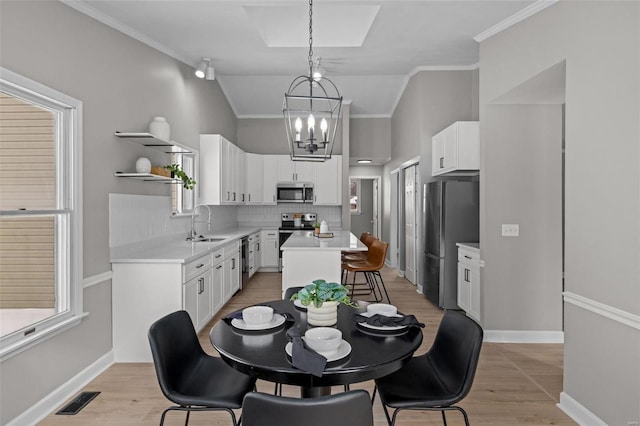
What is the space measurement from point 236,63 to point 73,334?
3.83 metres

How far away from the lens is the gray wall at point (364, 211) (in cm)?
1038

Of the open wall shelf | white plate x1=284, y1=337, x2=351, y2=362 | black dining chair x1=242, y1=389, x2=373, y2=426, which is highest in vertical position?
the open wall shelf

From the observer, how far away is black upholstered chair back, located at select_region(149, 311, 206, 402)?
1718mm

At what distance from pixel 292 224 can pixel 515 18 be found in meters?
5.11

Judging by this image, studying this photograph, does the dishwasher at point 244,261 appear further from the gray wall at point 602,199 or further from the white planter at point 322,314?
the gray wall at point 602,199

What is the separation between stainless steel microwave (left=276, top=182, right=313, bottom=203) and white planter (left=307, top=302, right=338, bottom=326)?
18.6 feet

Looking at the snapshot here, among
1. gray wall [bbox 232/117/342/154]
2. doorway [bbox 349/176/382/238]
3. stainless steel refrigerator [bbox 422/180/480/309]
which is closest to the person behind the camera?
stainless steel refrigerator [bbox 422/180/480/309]

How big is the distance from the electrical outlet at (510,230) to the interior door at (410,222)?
2.34m

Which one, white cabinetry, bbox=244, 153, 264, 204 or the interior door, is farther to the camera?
white cabinetry, bbox=244, 153, 264, 204

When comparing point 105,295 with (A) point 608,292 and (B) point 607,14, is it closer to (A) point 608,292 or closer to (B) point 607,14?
(A) point 608,292

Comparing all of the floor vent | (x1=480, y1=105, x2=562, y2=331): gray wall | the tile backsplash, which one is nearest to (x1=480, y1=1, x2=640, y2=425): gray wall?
(x1=480, y1=105, x2=562, y2=331): gray wall

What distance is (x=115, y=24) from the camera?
333cm

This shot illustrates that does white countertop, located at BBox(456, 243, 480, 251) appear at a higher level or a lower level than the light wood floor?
higher

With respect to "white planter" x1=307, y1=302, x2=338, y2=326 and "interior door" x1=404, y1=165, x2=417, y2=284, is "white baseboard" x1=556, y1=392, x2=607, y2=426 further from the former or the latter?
"interior door" x1=404, y1=165, x2=417, y2=284
